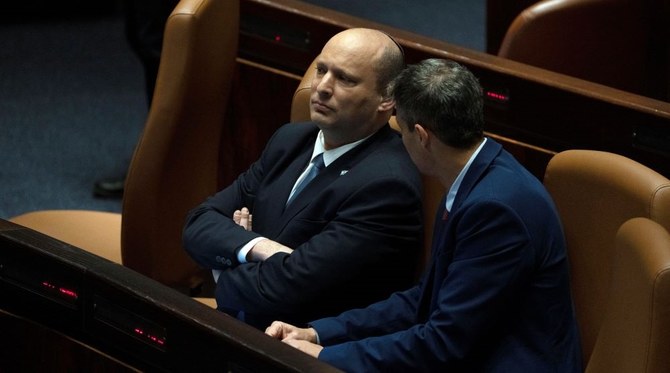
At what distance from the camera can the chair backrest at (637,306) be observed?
1.39 metres

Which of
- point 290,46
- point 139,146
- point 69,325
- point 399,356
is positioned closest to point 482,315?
point 399,356

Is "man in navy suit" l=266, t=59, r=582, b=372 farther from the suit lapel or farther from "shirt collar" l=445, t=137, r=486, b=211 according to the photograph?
the suit lapel

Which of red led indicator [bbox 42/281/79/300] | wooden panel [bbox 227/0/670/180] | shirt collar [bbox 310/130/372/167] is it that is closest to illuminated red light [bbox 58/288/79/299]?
red led indicator [bbox 42/281/79/300]

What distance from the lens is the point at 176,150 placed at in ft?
7.17

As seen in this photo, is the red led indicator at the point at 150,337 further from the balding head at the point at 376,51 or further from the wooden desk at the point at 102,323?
the balding head at the point at 376,51

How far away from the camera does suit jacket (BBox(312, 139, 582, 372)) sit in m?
1.52

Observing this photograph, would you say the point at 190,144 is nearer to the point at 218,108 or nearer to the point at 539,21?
the point at 218,108

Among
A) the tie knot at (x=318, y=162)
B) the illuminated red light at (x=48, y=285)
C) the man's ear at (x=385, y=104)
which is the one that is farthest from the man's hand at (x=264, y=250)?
the illuminated red light at (x=48, y=285)

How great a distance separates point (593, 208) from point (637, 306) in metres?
0.25

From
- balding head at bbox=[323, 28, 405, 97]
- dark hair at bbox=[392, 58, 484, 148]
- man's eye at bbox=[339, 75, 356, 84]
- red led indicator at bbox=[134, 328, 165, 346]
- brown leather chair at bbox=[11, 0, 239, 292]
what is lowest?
brown leather chair at bbox=[11, 0, 239, 292]

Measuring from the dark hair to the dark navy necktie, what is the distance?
342mm

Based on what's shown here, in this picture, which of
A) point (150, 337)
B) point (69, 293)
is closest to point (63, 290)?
point (69, 293)

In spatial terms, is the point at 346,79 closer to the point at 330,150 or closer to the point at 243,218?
the point at 330,150

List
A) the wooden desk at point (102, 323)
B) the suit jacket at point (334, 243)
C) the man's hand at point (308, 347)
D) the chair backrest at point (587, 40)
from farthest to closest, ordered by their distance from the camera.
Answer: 1. the chair backrest at point (587, 40)
2. the suit jacket at point (334, 243)
3. the man's hand at point (308, 347)
4. the wooden desk at point (102, 323)
